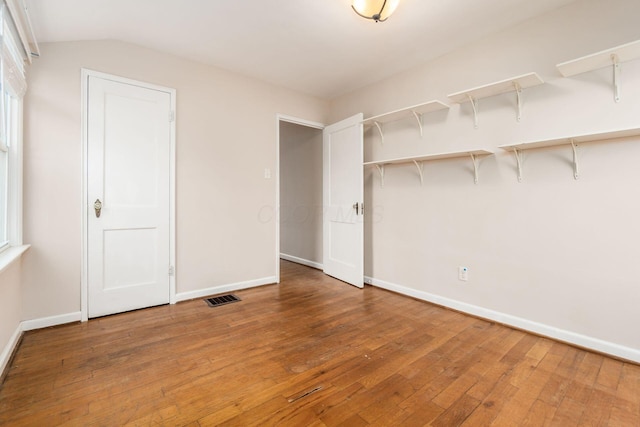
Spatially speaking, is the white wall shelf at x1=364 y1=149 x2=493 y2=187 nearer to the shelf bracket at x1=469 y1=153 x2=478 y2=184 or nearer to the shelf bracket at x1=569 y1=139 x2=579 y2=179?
the shelf bracket at x1=469 y1=153 x2=478 y2=184

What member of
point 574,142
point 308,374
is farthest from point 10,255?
point 574,142

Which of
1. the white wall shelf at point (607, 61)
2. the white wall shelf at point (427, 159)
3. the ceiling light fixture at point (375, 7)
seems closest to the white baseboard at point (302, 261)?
the white wall shelf at point (427, 159)

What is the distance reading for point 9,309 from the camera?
1.93 m

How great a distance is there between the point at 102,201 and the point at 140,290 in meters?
0.89

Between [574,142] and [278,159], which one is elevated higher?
[278,159]

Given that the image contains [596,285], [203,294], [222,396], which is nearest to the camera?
[222,396]

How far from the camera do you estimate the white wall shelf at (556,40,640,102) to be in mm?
1767

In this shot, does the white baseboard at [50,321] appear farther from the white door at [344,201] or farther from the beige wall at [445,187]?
the white door at [344,201]

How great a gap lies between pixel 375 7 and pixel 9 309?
3191 mm

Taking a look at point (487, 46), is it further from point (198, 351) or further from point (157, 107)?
point (198, 351)

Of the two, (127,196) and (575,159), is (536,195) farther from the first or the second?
(127,196)

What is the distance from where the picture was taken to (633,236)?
1.89 m

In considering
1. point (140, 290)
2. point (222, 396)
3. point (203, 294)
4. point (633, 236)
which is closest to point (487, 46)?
point (633, 236)

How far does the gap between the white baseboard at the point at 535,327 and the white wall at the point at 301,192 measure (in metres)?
1.81
